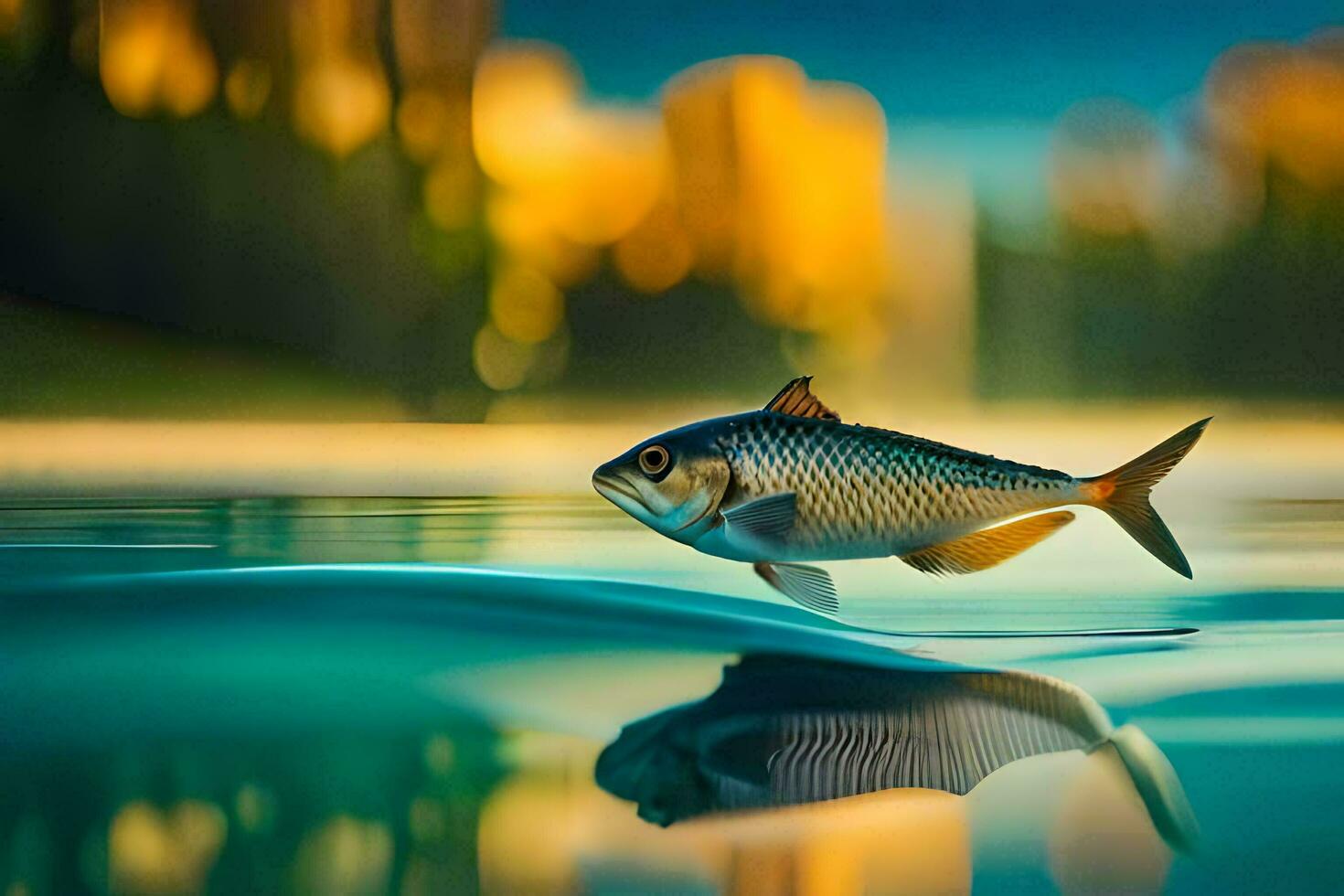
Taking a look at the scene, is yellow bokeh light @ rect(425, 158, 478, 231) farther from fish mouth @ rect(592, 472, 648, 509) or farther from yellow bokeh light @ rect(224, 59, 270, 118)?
fish mouth @ rect(592, 472, 648, 509)

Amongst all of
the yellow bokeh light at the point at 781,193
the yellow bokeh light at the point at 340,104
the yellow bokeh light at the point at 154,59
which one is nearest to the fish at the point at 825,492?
the yellow bokeh light at the point at 781,193

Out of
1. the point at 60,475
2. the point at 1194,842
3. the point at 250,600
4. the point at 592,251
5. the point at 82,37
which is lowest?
the point at 1194,842

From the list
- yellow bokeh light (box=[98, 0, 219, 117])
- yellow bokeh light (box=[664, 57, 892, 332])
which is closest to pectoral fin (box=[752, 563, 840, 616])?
yellow bokeh light (box=[664, 57, 892, 332])

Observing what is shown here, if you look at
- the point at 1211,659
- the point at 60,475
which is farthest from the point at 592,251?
the point at 1211,659

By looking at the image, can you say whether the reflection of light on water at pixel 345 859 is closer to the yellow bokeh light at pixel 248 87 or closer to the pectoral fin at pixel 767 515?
the pectoral fin at pixel 767 515

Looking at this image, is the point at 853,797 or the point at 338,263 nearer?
the point at 853,797

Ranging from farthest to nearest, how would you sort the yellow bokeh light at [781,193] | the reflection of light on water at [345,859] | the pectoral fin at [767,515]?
the yellow bokeh light at [781,193]
the pectoral fin at [767,515]
the reflection of light on water at [345,859]

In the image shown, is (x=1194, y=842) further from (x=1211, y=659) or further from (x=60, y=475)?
(x=60, y=475)

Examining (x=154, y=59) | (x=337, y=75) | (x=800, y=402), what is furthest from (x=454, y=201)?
(x=800, y=402)
